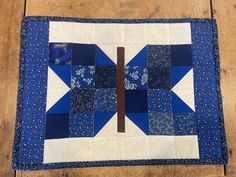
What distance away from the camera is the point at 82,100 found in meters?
1.02

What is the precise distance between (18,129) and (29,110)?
0.07 m

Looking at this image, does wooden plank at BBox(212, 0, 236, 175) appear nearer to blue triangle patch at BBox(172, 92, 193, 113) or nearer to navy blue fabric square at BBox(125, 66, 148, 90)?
blue triangle patch at BBox(172, 92, 193, 113)

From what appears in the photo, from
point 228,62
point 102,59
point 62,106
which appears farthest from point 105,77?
point 228,62

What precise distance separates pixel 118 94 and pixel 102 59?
0.44 feet

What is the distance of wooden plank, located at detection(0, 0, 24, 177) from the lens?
99 centimetres

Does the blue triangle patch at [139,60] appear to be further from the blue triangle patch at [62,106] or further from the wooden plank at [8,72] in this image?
the wooden plank at [8,72]

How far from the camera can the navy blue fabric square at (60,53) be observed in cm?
105

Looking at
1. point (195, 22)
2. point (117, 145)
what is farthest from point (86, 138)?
point (195, 22)

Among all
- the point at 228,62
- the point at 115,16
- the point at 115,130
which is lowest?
the point at 115,130

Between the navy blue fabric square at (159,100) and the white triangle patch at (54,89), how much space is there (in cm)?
28

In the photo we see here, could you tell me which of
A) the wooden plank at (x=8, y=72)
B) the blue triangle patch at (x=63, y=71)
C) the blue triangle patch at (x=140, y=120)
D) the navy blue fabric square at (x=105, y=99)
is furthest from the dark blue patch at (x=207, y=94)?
the wooden plank at (x=8, y=72)

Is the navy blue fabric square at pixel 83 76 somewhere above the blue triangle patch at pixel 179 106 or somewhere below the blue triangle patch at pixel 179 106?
above

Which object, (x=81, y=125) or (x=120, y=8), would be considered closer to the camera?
(x=81, y=125)

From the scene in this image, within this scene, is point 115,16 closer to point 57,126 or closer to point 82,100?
point 82,100
